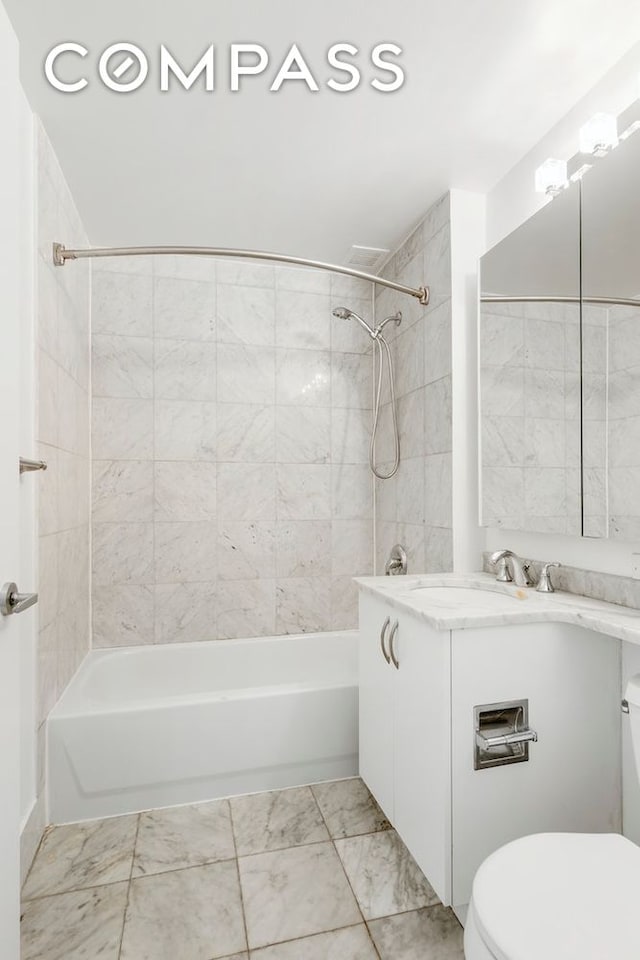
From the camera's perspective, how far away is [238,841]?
5.57 feet

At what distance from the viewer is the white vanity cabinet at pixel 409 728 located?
1.32 metres

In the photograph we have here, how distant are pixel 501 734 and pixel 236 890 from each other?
88 cm

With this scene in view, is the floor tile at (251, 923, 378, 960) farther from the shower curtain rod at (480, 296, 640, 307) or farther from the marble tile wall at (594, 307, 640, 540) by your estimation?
the shower curtain rod at (480, 296, 640, 307)

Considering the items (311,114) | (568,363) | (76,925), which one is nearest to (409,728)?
(76,925)

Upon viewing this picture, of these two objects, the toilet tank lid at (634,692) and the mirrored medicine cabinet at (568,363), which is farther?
the mirrored medicine cabinet at (568,363)

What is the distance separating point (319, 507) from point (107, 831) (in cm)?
170

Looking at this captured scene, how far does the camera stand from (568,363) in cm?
165

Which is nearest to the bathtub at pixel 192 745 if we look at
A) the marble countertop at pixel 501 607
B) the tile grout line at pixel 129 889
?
the tile grout line at pixel 129 889

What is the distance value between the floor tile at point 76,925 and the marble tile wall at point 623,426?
5.65ft

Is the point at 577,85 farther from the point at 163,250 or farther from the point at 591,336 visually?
the point at 163,250

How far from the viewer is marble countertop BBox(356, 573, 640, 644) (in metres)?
1.31

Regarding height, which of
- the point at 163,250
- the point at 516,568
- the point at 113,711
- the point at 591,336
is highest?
the point at 163,250

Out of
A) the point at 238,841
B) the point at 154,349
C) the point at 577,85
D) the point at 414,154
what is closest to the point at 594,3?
the point at 577,85

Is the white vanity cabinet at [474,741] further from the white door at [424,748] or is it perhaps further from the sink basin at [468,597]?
the sink basin at [468,597]
